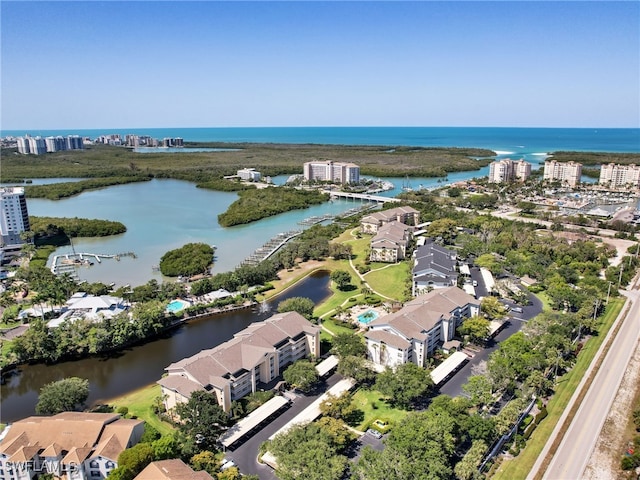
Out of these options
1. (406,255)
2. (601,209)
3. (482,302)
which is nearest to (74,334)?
(482,302)

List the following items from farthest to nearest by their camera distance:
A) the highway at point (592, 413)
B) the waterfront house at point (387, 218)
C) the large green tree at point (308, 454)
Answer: the waterfront house at point (387, 218) → the highway at point (592, 413) → the large green tree at point (308, 454)

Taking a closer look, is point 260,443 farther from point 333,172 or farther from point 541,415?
point 333,172

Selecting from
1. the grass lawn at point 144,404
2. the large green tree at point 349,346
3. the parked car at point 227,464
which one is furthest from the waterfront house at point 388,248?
the parked car at point 227,464

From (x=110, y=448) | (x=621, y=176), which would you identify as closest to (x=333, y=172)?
(x=621, y=176)

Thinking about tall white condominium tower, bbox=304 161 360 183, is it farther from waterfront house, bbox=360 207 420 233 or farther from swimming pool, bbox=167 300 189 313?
swimming pool, bbox=167 300 189 313

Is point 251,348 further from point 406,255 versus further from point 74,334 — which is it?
point 406,255

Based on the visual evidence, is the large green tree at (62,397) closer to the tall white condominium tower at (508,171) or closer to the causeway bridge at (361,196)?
the causeway bridge at (361,196)
